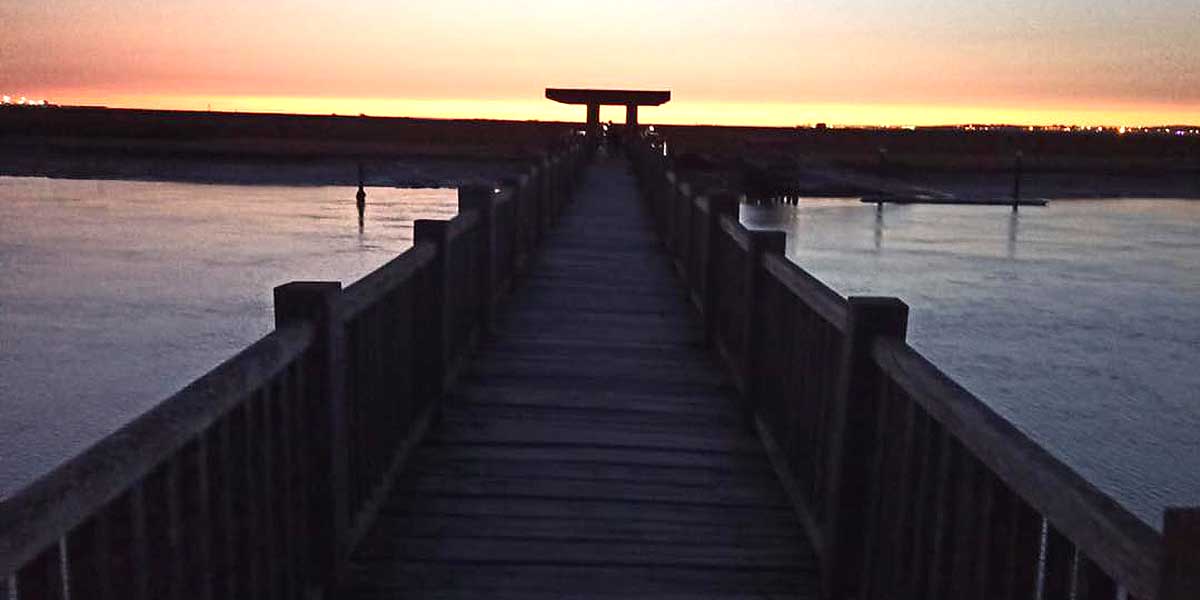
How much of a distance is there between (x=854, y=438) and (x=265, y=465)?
2.16m

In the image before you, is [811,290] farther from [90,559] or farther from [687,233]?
[687,233]

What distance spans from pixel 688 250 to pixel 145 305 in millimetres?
15207

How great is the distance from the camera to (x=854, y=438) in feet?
13.8

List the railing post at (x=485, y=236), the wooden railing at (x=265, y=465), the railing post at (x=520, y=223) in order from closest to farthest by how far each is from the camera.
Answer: the wooden railing at (x=265, y=465), the railing post at (x=485, y=236), the railing post at (x=520, y=223)

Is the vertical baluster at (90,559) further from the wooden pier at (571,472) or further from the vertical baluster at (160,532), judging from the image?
the vertical baluster at (160,532)

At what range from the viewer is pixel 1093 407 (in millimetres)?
15562

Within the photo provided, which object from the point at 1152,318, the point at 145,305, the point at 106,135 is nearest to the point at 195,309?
the point at 145,305

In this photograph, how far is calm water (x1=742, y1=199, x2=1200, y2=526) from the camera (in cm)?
1371

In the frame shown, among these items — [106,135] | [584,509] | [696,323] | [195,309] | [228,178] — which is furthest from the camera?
[106,135]

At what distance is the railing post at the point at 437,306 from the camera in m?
6.20

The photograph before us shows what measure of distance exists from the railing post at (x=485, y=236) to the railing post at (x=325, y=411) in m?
4.07

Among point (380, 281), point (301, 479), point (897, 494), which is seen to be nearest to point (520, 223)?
point (380, 281)

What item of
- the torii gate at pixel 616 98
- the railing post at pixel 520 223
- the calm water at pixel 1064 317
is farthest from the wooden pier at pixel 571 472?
the torii gate at pixel 616 98

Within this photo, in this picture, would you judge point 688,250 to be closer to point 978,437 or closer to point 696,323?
point 696,323
